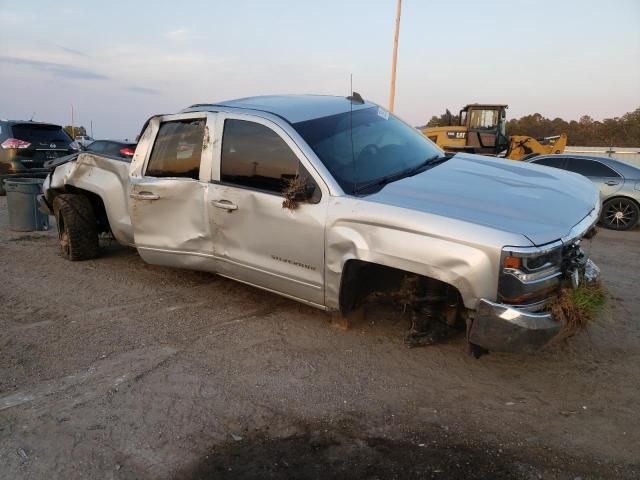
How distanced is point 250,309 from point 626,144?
122ft

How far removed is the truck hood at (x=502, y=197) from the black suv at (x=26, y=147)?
32.7 feet

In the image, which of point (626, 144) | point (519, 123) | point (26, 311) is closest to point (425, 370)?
point (26, 311)

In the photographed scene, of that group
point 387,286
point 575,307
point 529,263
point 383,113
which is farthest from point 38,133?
point 575,307

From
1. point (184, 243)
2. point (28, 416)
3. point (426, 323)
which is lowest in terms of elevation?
point (28, 416)

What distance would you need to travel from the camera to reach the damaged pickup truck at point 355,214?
9.79ft

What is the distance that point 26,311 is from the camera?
4.60 metres

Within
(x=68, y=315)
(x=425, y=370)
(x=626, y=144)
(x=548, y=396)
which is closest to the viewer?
(x=548, y=396)

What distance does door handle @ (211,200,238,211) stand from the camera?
412cm

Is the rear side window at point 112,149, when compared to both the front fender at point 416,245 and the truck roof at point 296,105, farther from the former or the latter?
the front fender at point 416,245

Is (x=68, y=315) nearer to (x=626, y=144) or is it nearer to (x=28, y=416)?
(x=28, y=416)

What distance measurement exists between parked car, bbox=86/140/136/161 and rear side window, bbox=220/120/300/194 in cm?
162

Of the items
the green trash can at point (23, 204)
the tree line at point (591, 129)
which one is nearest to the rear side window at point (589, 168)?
the green trash can at point (23, 204)

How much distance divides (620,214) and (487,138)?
7.58 metres

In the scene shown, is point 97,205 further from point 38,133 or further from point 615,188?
point 615,188
